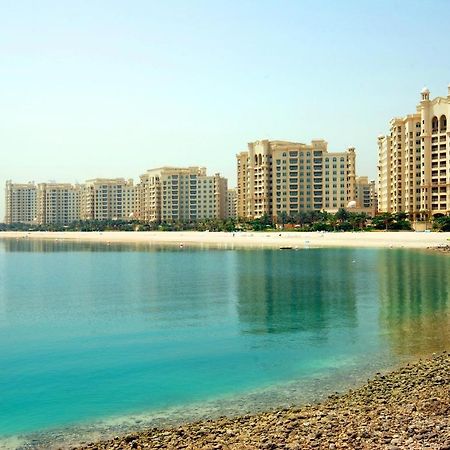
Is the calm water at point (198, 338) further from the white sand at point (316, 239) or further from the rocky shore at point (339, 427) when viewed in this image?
the white sand at point (316, 239)

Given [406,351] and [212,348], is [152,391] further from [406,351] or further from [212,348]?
[406,351]

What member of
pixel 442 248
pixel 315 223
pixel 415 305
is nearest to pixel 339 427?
pixel 415 305

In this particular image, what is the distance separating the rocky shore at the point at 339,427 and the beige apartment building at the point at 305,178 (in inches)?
5798

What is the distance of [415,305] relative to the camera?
121 ft

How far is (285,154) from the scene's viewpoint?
6550 inches

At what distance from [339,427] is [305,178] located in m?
154

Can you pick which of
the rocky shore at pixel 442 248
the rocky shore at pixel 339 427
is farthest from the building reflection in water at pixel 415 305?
the rocky shore at pixel 442 248

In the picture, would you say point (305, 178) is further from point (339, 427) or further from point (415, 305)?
point (339, 427)

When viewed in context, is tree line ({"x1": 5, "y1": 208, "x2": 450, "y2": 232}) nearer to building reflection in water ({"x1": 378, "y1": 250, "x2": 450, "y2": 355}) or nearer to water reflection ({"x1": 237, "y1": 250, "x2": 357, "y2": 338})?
water reflection ({"x1": 237, "y1": 250, "x2": 357, "y2": 338})

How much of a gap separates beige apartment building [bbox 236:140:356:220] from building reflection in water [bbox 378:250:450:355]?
97573mm

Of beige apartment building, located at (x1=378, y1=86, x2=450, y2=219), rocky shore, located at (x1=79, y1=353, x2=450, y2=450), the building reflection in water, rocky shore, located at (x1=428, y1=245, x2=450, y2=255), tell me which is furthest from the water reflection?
beige apartment building, located at (x1=378, y1=86, x2=450, y2=219)

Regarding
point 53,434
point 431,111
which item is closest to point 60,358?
point 53,434

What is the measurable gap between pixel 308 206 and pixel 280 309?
13200 cm

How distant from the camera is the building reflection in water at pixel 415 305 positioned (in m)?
26.0
